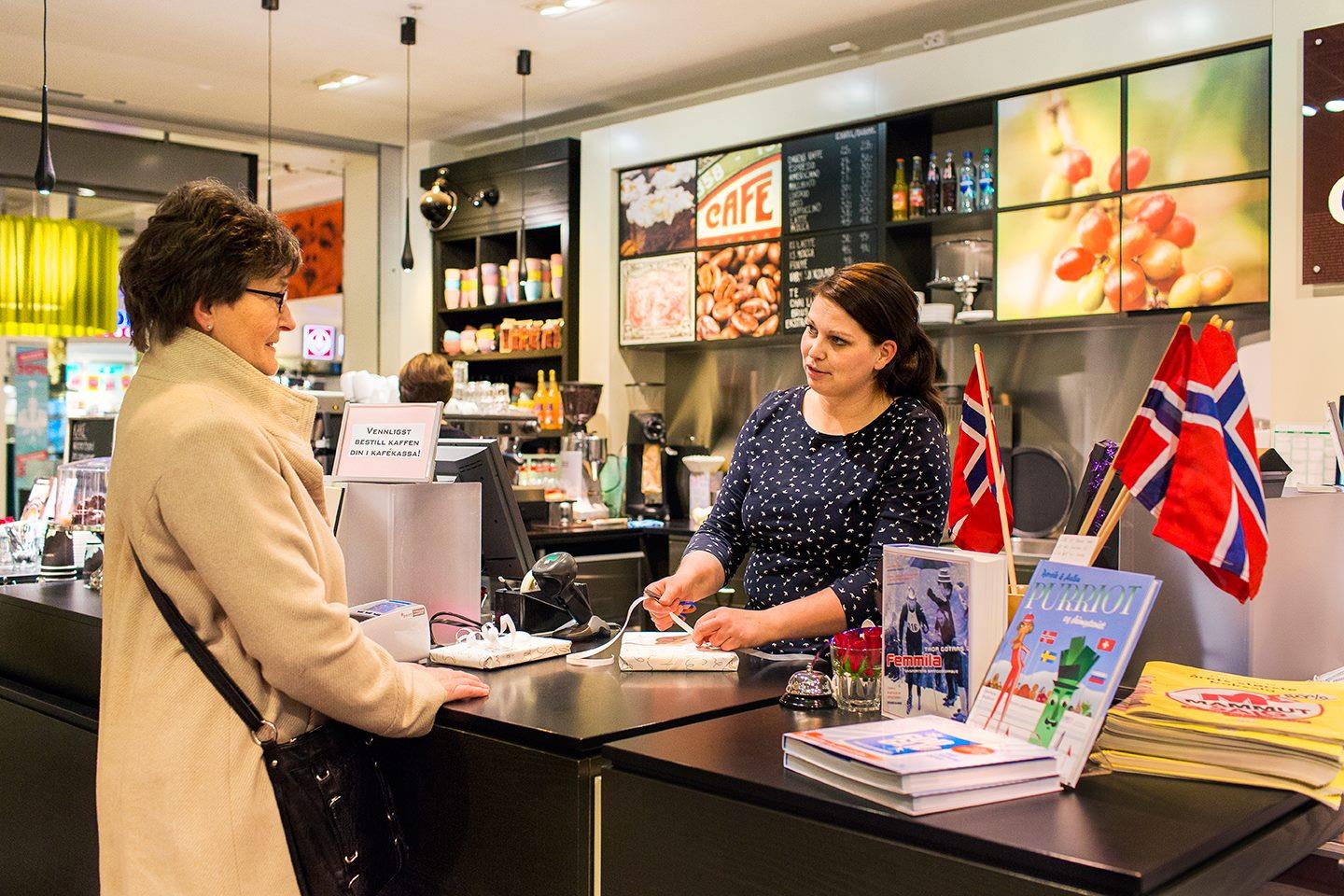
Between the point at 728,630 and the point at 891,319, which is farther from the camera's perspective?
the point at 891,319

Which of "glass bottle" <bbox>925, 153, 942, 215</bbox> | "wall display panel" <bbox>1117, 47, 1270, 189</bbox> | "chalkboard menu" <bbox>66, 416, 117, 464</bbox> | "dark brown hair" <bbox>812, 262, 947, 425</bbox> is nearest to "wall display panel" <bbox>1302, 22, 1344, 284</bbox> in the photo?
"wall display panel" <bbox>1117, 47, 1270, 189</bbox>

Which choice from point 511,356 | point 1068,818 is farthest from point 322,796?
point 511,356

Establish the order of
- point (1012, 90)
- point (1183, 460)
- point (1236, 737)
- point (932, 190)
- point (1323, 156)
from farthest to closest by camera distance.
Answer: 1. point (932, 190)
2. point (1012, 90)
3. point (1323, 156)
4. point (1183, 460)
5. point (1236, 737)

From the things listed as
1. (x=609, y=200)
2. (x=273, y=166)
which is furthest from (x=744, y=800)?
(x=273, y=166)

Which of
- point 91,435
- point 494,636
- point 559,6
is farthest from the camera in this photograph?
point 91,435

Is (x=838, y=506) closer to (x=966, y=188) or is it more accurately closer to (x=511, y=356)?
(x=966, y=188)

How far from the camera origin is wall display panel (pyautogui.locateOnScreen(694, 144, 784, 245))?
231 inches

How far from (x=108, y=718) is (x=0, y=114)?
21.2 feet

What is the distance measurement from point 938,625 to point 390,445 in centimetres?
123

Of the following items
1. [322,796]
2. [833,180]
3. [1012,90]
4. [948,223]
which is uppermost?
[1012,90]

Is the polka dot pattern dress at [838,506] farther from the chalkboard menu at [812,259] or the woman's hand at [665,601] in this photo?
the chalkboard menu at [812,259]

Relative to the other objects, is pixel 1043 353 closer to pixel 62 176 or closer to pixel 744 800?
pixel 744 800

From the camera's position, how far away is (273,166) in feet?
27.9

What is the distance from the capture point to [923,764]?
131 cm
